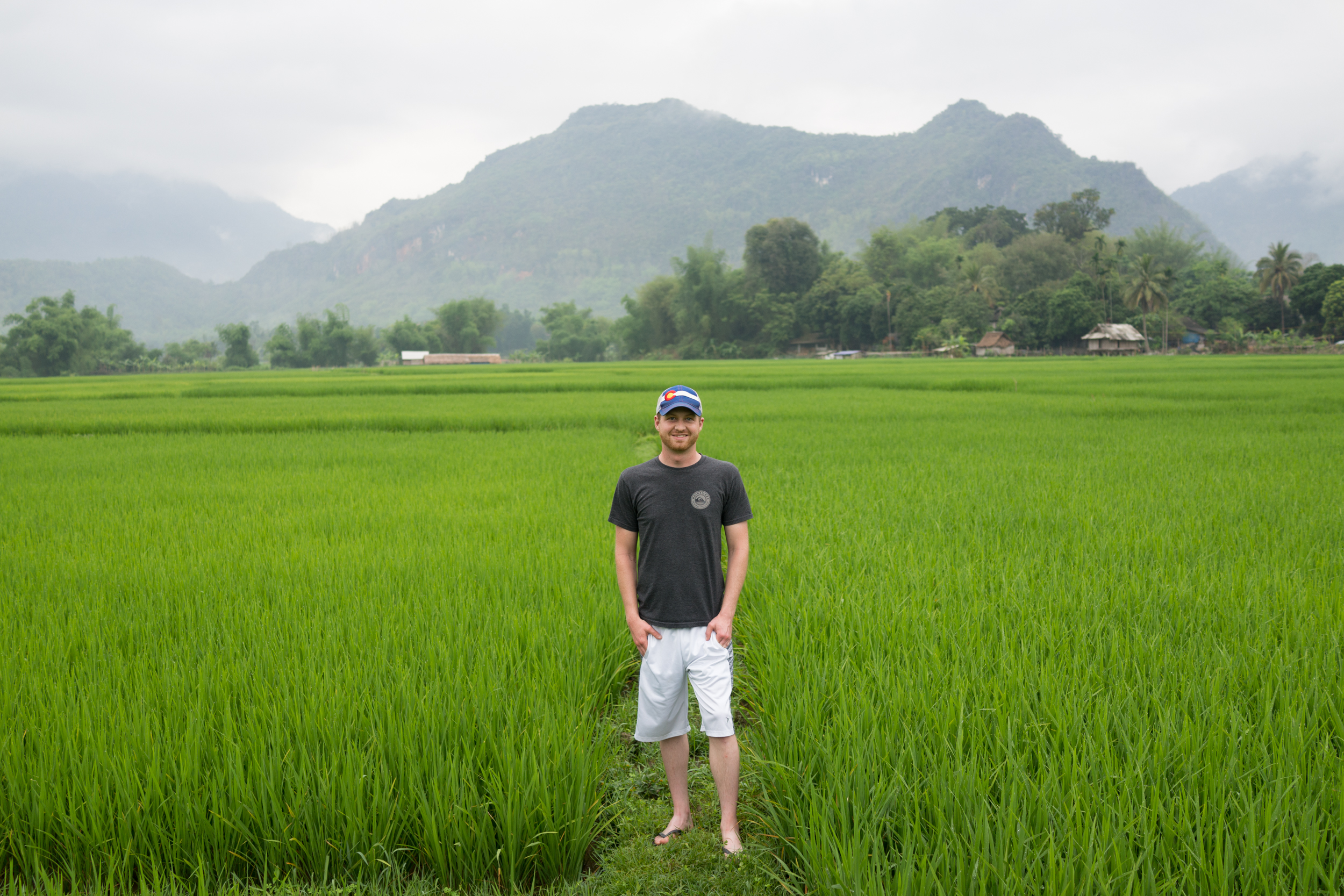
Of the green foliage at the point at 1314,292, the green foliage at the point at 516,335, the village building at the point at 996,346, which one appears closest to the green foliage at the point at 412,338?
the green foliage at the point at 516,335

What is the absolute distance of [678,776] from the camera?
7.29 ft

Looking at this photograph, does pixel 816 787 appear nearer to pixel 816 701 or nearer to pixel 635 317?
pixel 816 701

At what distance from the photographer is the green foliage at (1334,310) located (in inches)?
2000

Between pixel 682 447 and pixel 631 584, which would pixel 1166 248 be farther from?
pixel 631 584

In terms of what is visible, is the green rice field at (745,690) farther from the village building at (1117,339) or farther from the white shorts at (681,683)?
the village building at (1117,339)

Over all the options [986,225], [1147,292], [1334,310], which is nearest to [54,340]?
A: [1147,292]

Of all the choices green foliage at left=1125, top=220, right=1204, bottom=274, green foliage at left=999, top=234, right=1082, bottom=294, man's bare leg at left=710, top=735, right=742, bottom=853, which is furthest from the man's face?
green foliage at left=1125, top=220, right=1204, bottom=274

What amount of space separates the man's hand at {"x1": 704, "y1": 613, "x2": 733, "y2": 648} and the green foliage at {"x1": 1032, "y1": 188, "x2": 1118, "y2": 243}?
10080 centimetres

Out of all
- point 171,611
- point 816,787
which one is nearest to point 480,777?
point 816,787

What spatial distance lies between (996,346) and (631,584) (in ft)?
233

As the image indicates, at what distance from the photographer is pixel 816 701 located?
2.50 metres

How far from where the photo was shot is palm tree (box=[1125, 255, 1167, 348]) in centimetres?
5994

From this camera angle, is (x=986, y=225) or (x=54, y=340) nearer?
(x=54, y=340)

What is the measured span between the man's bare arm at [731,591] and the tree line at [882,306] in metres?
68.6
